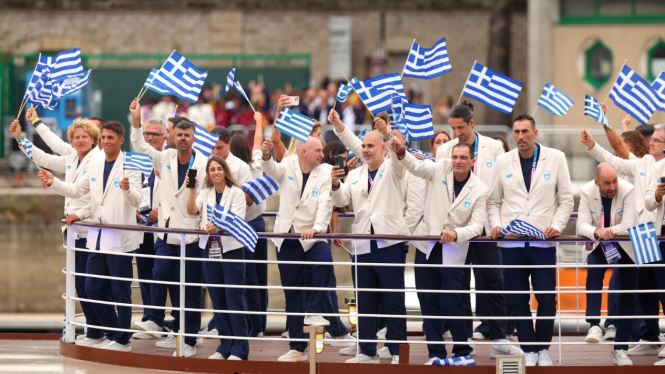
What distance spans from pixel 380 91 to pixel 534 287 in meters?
2.52

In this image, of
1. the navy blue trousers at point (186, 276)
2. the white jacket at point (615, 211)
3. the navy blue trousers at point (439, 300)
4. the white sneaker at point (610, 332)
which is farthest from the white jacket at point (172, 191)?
the white sneaker at point (610, 332)

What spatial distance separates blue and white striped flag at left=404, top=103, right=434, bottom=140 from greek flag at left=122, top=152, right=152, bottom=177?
2.54 metres

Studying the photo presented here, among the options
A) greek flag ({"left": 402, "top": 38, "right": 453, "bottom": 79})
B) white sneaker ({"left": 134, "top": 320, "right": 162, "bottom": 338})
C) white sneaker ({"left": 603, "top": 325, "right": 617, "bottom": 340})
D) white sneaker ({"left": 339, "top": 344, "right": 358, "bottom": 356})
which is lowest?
white sneaker ({"left": 339, "top": 344, "right": 358, "bottom": 356})

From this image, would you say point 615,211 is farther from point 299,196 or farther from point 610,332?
point 299,196

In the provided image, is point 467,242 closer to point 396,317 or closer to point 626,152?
point 396,317

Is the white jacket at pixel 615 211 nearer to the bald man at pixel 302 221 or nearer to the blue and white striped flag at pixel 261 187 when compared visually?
the bald man at pixel 302 221

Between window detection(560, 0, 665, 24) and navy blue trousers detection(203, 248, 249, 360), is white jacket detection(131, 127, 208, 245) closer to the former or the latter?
navy blue trousers detection(203, 248, 249, 360)

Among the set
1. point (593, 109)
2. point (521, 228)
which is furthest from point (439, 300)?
point (593, 109)

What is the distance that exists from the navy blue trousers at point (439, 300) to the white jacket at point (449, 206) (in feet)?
0.33

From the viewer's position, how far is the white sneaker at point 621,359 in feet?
33.4

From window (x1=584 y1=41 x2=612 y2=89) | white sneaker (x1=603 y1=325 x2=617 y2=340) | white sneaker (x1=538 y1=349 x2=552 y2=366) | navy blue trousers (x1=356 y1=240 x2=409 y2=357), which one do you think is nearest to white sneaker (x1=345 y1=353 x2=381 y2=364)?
navy blue trousers (x1=356 y1=240 x2=409 y2=357)

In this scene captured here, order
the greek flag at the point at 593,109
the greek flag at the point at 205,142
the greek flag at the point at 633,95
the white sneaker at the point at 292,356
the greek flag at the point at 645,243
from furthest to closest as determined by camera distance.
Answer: the greek flag at the point at 633,95 < the greek flag at the point at 593,109 < the greek flag at the point at 205,142 < the white sneaker at the point at 292,356 < the greek flag at the point at 645,243

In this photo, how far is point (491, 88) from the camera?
1158 cm

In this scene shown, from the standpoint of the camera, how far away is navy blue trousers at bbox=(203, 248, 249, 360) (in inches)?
406
